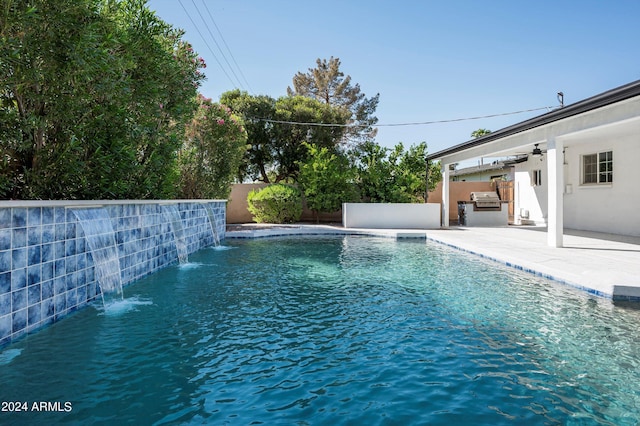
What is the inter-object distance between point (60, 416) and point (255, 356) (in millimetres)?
1582

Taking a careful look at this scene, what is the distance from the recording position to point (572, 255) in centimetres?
840

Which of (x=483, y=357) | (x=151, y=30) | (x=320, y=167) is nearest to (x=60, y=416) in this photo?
(x=483, y=357)

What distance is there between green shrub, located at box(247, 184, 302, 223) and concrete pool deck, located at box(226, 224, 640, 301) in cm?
370

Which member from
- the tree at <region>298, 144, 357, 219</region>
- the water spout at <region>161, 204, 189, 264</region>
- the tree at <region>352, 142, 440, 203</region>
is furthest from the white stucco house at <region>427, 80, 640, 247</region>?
the water spout at <region>161, 204, 189, 264</region>

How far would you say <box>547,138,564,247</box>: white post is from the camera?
30.9ft

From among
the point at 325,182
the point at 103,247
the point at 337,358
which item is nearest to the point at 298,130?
the point at 325,182

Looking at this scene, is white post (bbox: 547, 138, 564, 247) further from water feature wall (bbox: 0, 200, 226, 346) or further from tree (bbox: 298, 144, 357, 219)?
tree (bbox: 298, 144, 357, 219)

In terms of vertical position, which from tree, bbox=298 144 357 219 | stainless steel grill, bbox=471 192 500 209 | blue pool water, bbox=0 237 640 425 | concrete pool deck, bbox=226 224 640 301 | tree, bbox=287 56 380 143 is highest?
tree, bbox=287 56 380 143

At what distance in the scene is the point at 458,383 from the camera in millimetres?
3221

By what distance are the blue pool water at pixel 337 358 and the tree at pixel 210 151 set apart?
7.04 m

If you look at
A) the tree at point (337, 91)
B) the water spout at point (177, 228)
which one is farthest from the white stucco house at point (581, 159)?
the tree at point (337, 91)

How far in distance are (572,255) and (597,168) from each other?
642 cm

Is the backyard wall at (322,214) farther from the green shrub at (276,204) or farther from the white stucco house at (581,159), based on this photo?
the white stucco house at (581,159)

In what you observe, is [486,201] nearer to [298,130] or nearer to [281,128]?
[298,130]
